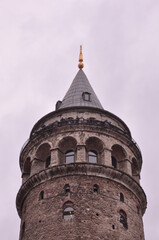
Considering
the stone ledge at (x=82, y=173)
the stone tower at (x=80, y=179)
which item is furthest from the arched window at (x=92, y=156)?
the stone ledge at (x=82, y=173)

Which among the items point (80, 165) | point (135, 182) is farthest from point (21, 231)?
point (135, 182)

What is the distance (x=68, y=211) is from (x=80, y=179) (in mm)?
2395

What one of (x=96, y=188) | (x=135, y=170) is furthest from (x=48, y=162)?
(x=135, y=170)

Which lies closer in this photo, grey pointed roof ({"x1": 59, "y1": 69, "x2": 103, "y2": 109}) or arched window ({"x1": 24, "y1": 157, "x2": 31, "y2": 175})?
arched window ({"x1": 24, "y1": 157, "x2": 31, "y2": 175})

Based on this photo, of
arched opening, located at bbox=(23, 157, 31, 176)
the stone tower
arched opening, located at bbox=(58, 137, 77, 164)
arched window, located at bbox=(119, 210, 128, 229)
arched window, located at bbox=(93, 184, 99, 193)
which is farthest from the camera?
arched opening, located at bbox=(23, 157, 31, 176)

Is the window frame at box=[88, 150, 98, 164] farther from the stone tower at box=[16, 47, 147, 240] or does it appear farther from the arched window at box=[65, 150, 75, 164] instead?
the arched window at box=[65, 150, 75, 164]

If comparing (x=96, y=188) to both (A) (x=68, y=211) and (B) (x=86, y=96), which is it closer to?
(A) (x=68, y=211)

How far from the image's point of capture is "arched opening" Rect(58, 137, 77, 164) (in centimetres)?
3362

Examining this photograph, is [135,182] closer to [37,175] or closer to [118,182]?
[118,182]

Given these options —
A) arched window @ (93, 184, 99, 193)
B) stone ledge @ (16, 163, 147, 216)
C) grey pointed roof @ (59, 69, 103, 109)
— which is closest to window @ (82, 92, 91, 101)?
grey pointed roof @ (59, 69, 103, 109)

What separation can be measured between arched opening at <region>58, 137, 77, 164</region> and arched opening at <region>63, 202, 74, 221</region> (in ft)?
12.7

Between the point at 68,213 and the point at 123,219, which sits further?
the point at 123,219

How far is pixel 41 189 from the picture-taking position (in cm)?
3219

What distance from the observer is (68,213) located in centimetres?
2998
